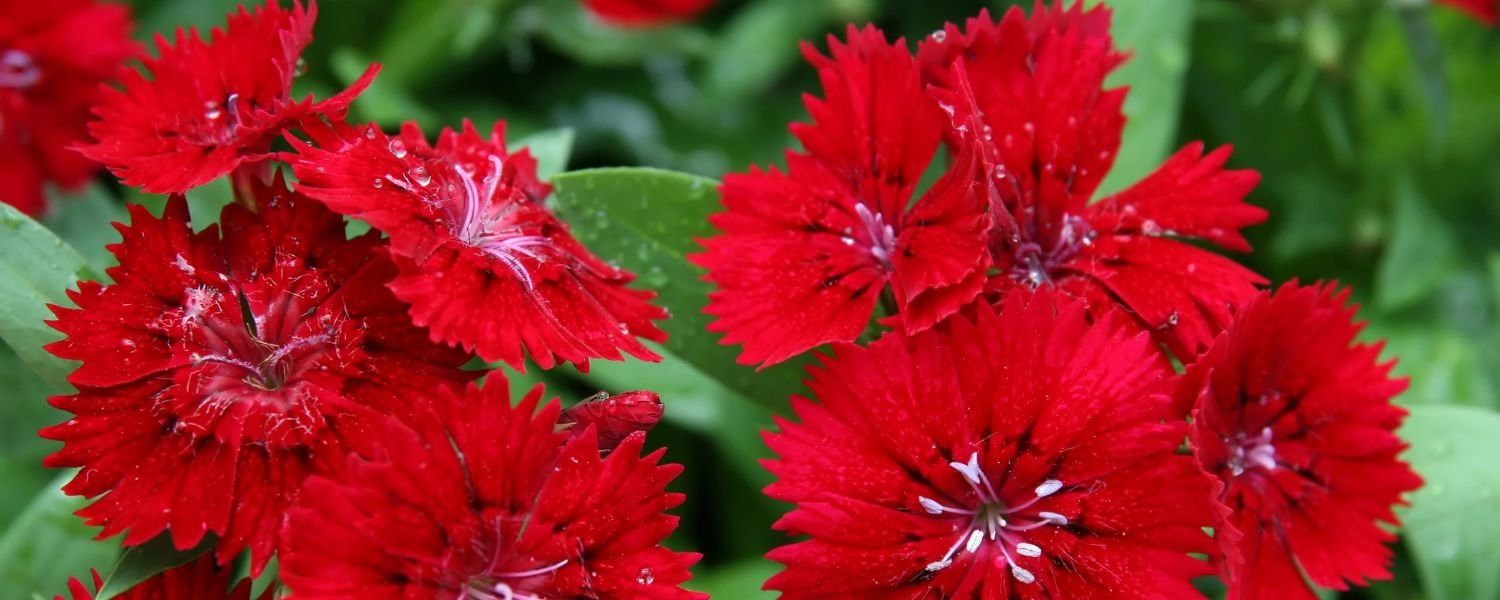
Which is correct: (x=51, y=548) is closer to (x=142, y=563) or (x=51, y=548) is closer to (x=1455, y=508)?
(x=142, y=563)

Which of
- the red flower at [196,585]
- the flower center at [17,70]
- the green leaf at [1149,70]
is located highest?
the flower center at [17,70]

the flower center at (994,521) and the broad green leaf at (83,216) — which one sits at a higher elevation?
the broad green leaf at (83,216)

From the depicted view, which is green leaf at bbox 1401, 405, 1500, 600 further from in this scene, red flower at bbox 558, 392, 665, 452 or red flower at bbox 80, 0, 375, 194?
red flower at bbox 80, 0, 375, 194

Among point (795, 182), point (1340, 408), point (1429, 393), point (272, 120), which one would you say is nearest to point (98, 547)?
point (272, 120)

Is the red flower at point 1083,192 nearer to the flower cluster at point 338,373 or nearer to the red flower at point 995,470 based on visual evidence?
the red flower at point 995,470

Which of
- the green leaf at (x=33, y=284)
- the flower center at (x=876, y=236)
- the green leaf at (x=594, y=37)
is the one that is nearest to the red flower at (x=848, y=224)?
the flower center at (x=876, y=236)

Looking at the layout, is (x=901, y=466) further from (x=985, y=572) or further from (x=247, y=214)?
(x=247, y=214)

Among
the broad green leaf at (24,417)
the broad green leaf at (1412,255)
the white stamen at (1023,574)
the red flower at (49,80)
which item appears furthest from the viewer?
the broad green leaf at (1412,255)

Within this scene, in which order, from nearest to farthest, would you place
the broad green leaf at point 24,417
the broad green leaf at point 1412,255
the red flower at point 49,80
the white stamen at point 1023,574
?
1. the white stamen at point 1023,574
2. the broad green leaf at point 24,417
3. the red flower at point 49,80
4. the broad green leaf at point 1412,255
